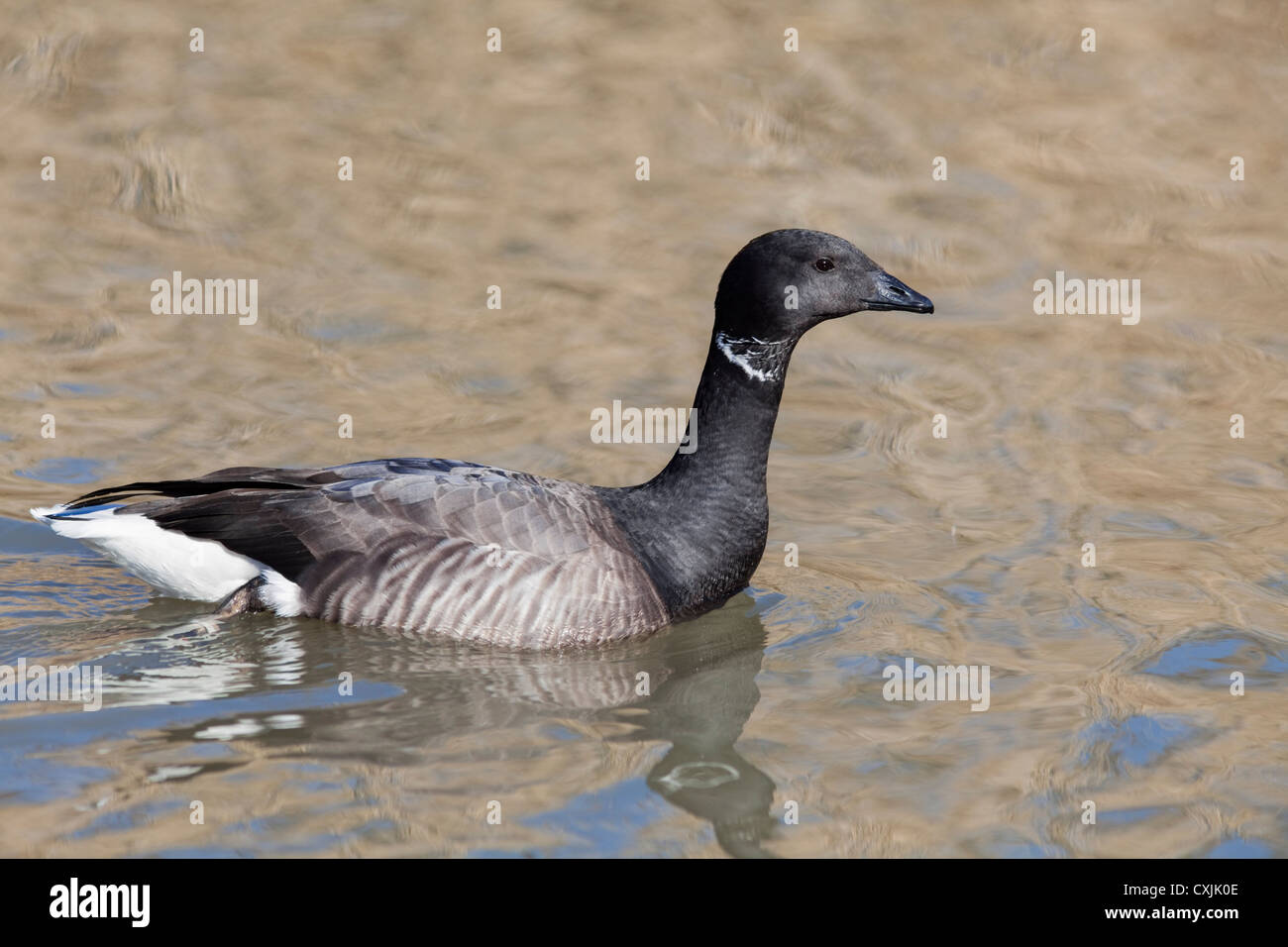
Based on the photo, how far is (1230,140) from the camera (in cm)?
2016

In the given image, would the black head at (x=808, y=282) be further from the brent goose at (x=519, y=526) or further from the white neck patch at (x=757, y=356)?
the white neck patch at (x=757, y=356)

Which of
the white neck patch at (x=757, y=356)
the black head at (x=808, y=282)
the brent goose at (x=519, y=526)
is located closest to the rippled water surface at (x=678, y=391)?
the brent goose at (x=519, y=526)

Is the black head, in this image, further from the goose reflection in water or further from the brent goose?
the goose reflection in water

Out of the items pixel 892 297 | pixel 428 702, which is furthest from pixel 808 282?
pixel 428 702

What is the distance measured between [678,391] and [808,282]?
5078 mm

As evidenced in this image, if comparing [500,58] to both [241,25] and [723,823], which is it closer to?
[241,25]

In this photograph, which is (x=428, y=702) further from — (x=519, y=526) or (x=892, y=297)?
(x=892, y=297)

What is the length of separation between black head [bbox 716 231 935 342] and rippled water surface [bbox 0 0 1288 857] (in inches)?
81.7

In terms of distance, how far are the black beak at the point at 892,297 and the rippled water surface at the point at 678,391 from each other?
6.91 ft

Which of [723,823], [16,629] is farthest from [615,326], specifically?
[723,823]

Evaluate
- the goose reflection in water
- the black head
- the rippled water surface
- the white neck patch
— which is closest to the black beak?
the black head

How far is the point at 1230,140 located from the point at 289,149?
36.4ft

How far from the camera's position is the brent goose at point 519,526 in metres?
9.90

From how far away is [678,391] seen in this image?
15.1m
